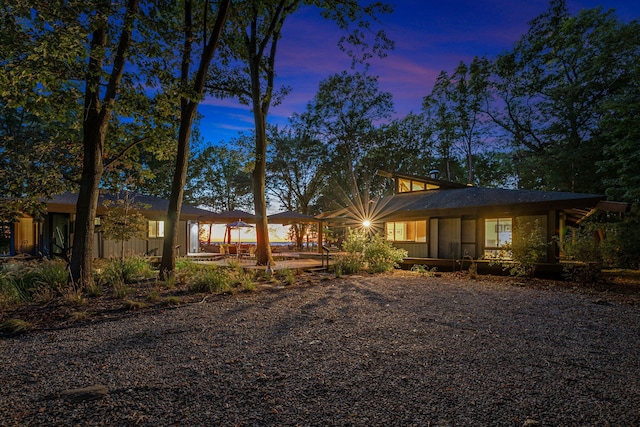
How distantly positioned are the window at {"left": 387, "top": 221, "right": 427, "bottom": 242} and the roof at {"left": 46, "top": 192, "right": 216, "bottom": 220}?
372 inches

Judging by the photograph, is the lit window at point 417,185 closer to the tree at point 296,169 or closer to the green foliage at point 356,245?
the green foliage at point 356,245

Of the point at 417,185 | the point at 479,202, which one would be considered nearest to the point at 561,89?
the point at 417,185

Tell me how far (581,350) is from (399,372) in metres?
2.27

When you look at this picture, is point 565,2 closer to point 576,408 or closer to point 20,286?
point 576,408

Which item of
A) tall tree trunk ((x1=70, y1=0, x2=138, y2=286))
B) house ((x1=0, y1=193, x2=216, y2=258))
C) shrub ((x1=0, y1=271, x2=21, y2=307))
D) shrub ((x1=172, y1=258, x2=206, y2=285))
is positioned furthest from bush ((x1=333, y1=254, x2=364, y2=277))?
house ((x1=0, y1=193, x2=216, y2=258))

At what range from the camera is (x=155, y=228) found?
17.8 m

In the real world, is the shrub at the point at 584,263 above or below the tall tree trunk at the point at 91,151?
below

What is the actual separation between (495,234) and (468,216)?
1.24m

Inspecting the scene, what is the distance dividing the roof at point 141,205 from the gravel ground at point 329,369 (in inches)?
358

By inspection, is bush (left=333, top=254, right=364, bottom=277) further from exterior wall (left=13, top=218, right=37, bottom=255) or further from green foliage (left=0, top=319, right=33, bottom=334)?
exterior wall (left=13, top=218, right=37, bottom=255)

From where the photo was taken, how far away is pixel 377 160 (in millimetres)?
28750

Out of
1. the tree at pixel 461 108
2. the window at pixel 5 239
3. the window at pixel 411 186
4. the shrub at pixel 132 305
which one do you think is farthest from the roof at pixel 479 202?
the window at pixel 5 239

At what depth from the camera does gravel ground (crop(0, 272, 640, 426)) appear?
7.66 ft

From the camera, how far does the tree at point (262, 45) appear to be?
11742 millimetres
